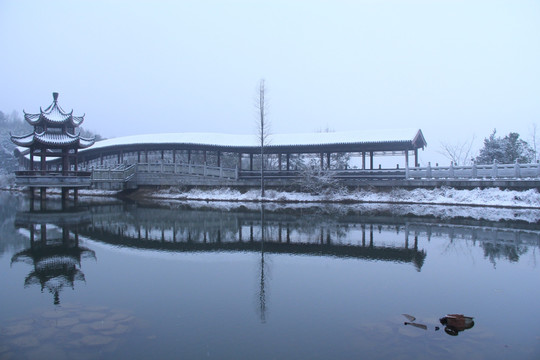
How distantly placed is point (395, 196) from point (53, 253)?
22.1 meters

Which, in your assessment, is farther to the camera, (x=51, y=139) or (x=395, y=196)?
(x=51, y=139)

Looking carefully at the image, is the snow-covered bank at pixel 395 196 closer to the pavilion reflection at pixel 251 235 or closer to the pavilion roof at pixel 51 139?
the pavilion roof at pixel 51 139

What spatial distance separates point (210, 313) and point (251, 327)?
97 centimetres

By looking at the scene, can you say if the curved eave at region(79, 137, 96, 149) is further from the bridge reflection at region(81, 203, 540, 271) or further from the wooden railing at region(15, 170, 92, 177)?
the bridge reflection at region(81, 203, 540, 271)

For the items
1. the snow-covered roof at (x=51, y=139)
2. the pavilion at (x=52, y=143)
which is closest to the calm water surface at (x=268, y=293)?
the pavilion at (x=52, y=143)

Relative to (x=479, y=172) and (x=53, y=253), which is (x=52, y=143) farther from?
(x=479, y=172)

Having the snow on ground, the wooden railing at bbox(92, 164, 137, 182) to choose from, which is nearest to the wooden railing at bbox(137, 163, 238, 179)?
the wooden railing at bbox(92, 164, 137, 182)

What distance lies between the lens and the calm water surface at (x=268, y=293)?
599cm

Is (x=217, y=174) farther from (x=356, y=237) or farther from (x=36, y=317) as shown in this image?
(x=36, y=317)

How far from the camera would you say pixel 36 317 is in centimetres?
706

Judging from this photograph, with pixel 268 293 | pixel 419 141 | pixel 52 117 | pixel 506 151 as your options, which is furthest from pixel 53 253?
pixel 506 151

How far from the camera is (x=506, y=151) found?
113 feet

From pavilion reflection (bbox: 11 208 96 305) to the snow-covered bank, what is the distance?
13.3 m

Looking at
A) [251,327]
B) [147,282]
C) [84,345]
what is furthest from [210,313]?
[147,282]
